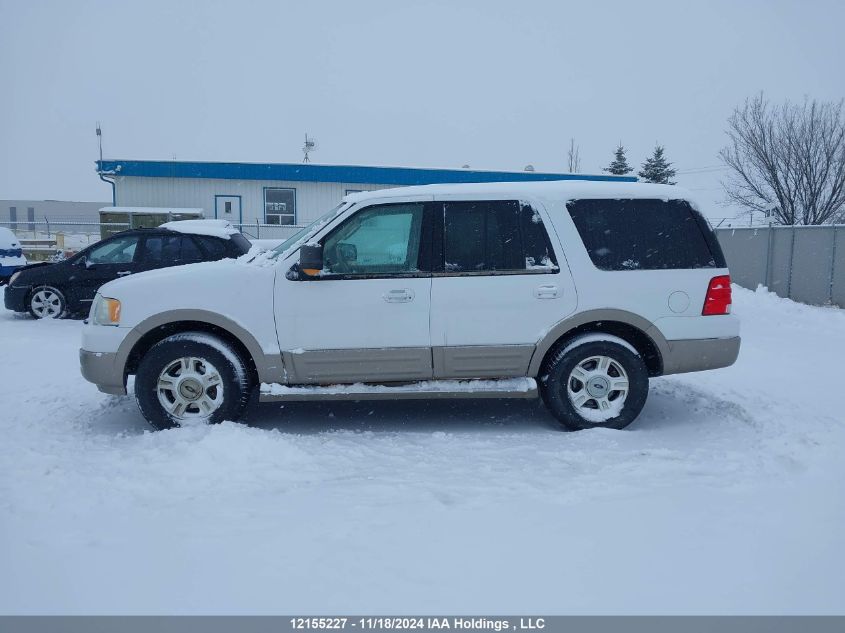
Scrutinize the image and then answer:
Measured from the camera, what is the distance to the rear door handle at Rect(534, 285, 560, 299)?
16.9ft

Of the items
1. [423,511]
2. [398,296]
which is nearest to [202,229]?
[398,296]

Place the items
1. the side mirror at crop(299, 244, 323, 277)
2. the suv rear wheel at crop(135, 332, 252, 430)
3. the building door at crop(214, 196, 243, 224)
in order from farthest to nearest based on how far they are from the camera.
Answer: the building door at crop(214, 196, 243, 224)
the suv rear wheel at crop(135, 332, 252, 430)
the side mirror at crop(299, 244, 323, 277)

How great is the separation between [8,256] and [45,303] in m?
4.98

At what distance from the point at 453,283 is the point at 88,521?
9.48ft

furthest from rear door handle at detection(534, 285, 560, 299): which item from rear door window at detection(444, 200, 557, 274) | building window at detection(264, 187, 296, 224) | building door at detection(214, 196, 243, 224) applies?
building door at detection(214, 196, 243, 224)

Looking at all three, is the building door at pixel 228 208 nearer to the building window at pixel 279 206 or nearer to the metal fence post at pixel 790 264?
the building window at pixel 279 206

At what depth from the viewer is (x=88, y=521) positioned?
139 inches

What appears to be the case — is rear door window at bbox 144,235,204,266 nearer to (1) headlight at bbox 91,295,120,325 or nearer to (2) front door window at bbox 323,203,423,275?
(1) headlight at bbox 91,295,120,325

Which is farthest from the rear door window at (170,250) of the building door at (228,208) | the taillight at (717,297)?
the building door at (228,208)

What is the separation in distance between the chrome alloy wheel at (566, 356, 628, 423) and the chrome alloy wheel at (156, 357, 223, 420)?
273cm

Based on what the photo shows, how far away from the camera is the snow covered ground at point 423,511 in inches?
112
